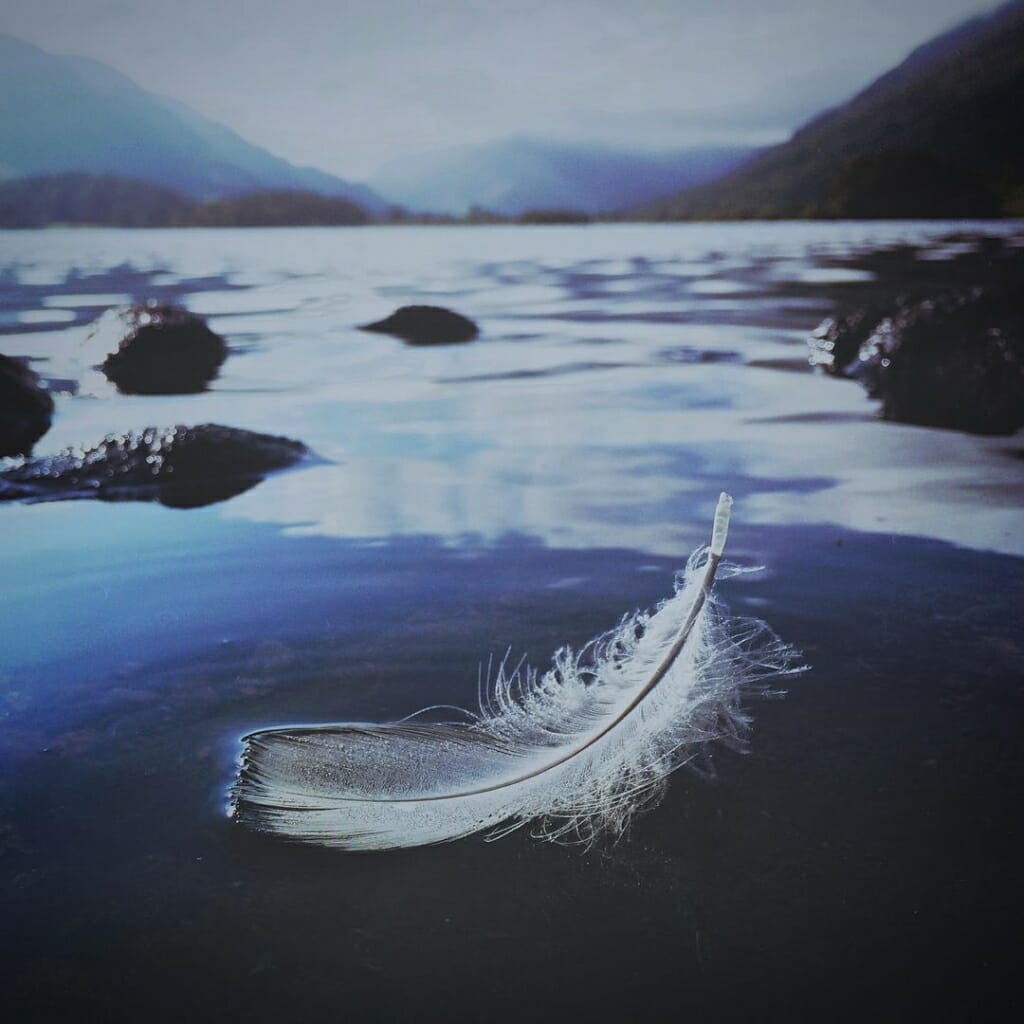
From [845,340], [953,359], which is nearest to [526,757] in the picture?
[953,359]

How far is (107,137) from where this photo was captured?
6.00 metres

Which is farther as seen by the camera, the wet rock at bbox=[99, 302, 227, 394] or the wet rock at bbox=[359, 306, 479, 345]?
the wet rock at bbox=[359, 306, 479, 345]

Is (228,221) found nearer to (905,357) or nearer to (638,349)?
(638,349)

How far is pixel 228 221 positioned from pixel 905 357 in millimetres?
4662

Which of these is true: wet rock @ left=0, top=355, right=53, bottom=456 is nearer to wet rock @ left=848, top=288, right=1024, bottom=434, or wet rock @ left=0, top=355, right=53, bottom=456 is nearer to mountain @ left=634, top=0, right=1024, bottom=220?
wet rock @ left=848, top=288, right=1024, bottom=434

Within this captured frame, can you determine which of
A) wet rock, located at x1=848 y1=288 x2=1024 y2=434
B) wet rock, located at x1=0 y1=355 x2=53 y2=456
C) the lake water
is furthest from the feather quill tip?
wet rock, located at x1=0 y1=355 x2=53 y2=456

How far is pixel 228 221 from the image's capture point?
7.00 meters

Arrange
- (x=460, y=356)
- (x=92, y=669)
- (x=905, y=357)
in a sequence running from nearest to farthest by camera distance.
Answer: (x=92, y=669) → (x=905, y=357) → (x=460, y=356)

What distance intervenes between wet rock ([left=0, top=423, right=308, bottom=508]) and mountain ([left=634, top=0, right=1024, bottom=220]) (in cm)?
429

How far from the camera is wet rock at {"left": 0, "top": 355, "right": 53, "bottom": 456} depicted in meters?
4.36

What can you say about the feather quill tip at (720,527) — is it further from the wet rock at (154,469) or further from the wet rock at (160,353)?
the wet rock at (160,353)

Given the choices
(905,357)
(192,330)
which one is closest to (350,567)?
(192,330)

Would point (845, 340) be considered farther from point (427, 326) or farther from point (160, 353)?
point (160, 353)

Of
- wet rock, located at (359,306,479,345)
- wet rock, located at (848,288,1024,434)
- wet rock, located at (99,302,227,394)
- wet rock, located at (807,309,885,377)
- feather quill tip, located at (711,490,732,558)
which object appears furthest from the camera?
wet rock, located at (359,306,479,345)
